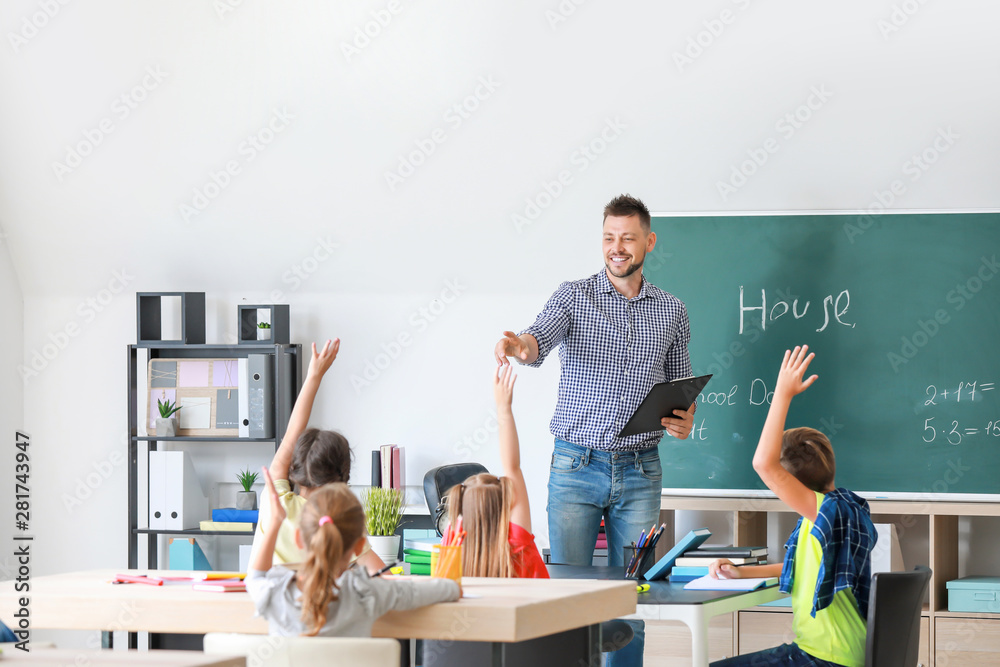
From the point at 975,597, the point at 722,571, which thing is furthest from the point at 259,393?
the point at 975,597

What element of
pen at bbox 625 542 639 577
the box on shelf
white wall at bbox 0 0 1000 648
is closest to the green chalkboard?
white wall at bbox 0 0 1000 648

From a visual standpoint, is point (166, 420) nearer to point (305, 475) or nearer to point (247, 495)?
point (247, 495)

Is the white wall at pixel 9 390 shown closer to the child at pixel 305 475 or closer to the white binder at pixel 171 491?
the white binder at pixel 171 491

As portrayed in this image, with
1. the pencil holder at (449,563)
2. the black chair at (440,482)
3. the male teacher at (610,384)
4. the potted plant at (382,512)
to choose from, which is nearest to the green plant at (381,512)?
the potted plant at (382,512)

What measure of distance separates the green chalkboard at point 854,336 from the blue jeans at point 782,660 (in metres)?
1.46

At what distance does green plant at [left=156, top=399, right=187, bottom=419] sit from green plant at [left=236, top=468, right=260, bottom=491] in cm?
41

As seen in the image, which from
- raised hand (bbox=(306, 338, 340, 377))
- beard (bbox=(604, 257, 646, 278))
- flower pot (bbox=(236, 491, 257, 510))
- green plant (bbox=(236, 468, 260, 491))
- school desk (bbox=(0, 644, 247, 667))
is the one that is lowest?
flower pot (bbox=(236, 491, 257, 510))

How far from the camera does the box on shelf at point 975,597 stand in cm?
363

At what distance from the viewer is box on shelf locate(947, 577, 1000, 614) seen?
363 centimetres

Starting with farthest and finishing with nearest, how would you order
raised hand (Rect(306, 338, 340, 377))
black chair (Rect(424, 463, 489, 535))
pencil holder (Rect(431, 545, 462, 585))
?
black chair (Rect(424, 463, 489, 535))
raised hand (Rect(306, 338, 340, 377))
pencil holder (Rect(431, 545, 462, 585))

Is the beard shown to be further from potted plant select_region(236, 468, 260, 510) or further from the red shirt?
potted plant select_region(236, 468, 260, 510)

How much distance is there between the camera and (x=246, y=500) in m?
4.43

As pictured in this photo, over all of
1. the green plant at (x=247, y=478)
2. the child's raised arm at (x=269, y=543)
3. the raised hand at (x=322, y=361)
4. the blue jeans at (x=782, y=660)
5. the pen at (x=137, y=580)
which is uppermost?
the raised hand at (x=322, y=361)

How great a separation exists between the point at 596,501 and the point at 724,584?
2.39ft
